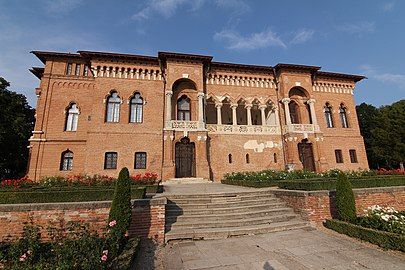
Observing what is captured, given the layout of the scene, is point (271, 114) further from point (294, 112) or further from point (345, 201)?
point (345, 201)

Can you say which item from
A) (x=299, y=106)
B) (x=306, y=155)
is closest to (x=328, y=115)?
(x=299, y=106)

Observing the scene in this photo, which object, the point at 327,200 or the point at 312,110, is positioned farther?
the point at 312,110

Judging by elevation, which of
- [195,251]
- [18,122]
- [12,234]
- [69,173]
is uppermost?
[18,122]

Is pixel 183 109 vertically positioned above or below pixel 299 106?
below

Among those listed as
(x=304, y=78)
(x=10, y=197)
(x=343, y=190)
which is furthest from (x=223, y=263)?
(x=304, y=78)

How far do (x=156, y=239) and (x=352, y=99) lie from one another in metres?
26.5

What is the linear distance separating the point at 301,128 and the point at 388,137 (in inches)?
661

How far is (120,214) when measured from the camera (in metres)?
5.68

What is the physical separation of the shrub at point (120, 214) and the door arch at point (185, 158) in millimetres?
12356

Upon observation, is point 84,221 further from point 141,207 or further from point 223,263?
point 223,263

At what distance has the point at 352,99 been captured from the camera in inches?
947

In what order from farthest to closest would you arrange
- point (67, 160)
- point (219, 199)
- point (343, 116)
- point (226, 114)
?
point (226, 114) → point (343, 116) → point (67, 160) → point (219, 199)

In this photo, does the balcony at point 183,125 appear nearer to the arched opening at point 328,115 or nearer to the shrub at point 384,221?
the shrub at point 384,221

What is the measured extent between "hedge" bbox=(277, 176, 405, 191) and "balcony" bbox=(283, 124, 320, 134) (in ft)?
30.5
